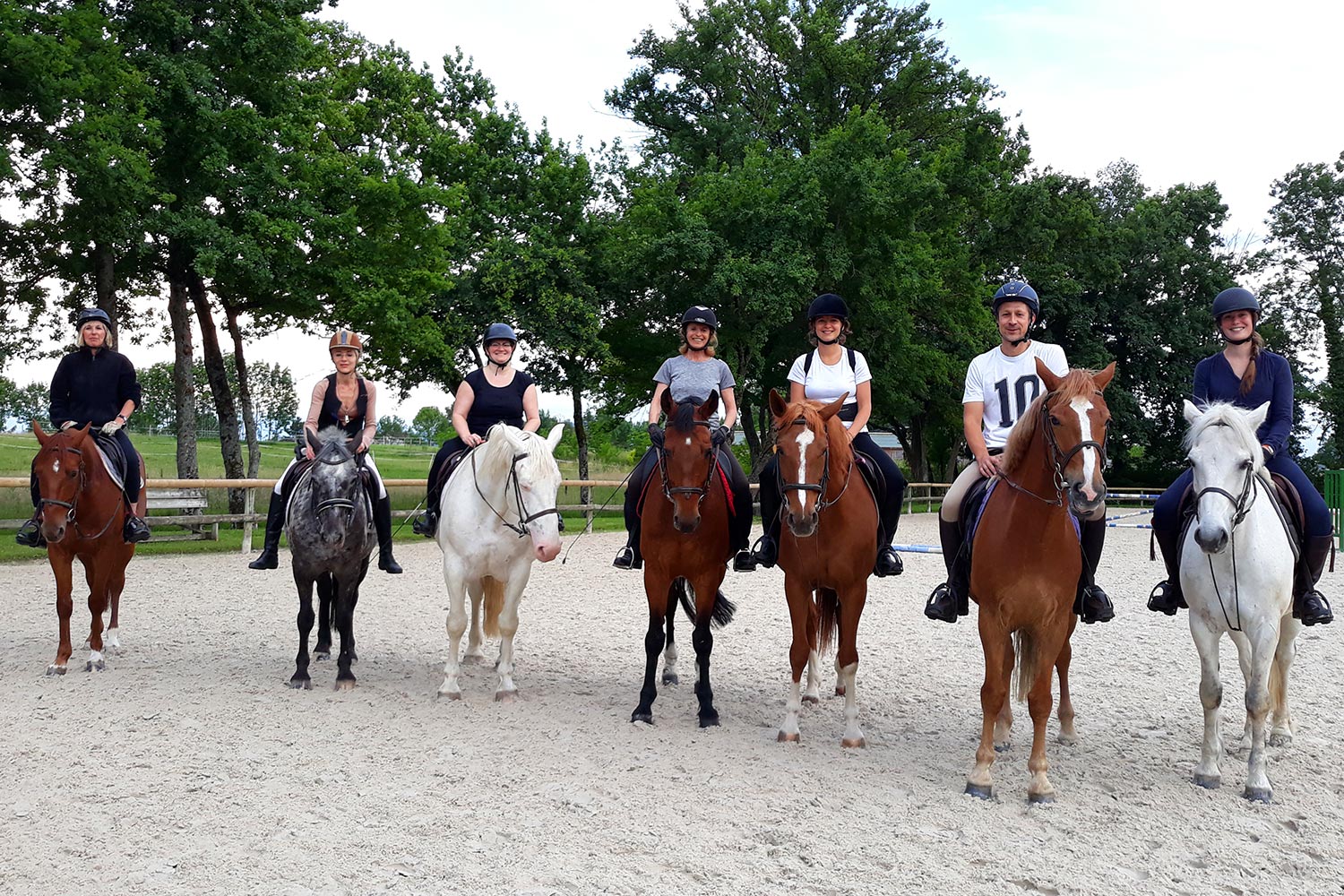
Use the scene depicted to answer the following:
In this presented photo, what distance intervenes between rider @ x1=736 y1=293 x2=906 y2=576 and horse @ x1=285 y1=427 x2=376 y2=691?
9.89ft

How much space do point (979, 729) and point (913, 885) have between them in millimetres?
2655

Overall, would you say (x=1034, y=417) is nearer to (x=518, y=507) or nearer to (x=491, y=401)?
(x=518, y=507)

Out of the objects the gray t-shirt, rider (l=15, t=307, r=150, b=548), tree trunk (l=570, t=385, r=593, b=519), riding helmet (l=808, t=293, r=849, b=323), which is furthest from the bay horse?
tree trunk (l=570, t=385, r=593, b=519)

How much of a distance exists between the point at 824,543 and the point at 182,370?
1761 cm

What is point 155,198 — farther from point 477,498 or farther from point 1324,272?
point 1324,272

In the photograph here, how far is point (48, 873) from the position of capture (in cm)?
379

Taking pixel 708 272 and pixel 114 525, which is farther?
pixel 708 272

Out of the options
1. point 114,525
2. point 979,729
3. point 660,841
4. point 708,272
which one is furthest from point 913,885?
point 708,272

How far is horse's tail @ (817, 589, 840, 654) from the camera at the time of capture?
6.25m

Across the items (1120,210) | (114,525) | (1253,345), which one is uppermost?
(1120,210)

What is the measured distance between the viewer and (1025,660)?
535 centimetres

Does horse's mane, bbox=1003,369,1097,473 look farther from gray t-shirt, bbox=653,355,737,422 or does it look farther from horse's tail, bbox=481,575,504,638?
horse's tail, bbox=481,575,504,638

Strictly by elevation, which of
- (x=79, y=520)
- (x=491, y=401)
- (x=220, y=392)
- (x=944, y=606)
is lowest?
(x=944, y=606)

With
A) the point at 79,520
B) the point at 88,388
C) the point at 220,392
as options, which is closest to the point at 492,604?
the point at 79,520
